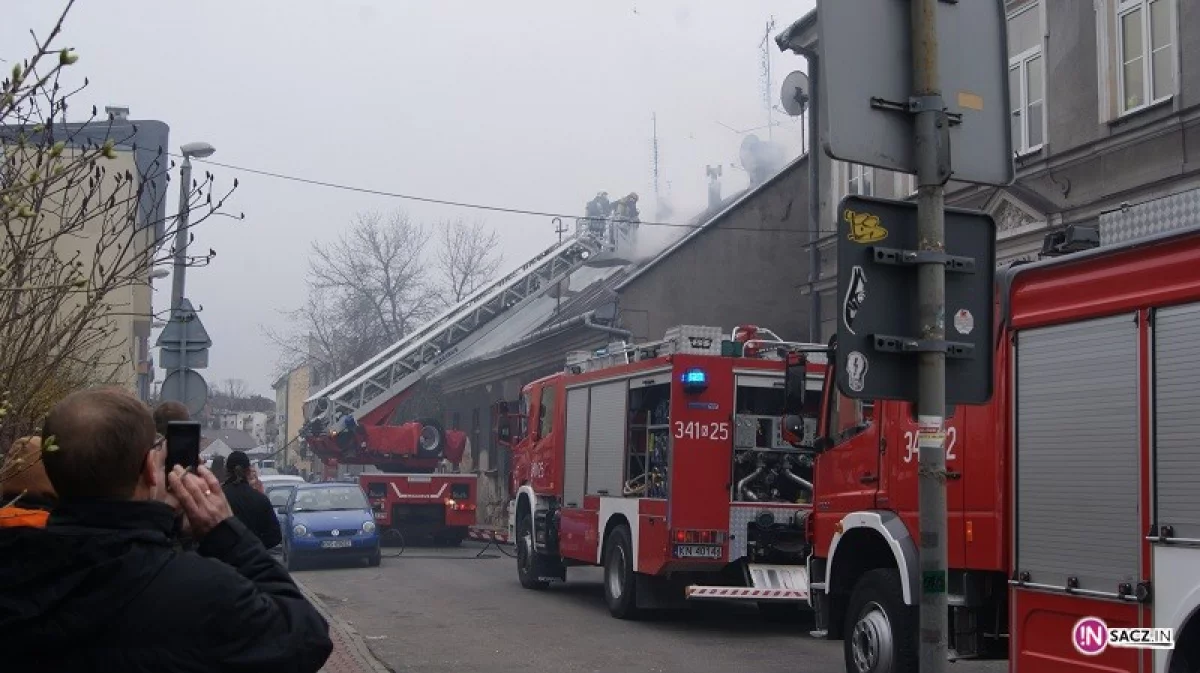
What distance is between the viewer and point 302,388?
95.2 meters

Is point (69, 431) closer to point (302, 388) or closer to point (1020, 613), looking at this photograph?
point (1020, 613)

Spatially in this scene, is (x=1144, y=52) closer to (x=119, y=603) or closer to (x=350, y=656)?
(x=350, y=656)

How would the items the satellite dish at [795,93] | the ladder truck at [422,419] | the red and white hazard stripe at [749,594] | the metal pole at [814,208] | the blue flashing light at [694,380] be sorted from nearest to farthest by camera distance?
the red and white hazard stripe at [749,594], the blue flashing light at [694,380], the metal pole at [814,208], the satellite dish at [795,93], the ladder truck at [422,419]

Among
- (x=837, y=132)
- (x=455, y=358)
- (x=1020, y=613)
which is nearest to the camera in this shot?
(x=837, y=132)

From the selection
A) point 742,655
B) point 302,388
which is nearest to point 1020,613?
point 742,655

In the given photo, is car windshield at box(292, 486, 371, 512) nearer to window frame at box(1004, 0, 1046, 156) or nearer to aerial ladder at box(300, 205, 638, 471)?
aerial ladder at box(300, 205, 638, 471)

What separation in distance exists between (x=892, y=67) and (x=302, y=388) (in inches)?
3675

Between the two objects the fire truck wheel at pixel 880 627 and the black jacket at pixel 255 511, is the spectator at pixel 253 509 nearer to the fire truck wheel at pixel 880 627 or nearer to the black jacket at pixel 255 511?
the black jacket at pixel 255 511

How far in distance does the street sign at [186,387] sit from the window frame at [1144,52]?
1064 centimetres

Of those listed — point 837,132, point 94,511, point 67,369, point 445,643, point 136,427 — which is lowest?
point 445,643

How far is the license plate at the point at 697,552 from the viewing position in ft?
43.8

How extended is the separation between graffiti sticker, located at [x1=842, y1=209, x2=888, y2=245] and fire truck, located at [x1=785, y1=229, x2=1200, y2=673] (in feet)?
6.75

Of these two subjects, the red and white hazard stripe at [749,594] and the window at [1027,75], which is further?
the window at [1027,75]

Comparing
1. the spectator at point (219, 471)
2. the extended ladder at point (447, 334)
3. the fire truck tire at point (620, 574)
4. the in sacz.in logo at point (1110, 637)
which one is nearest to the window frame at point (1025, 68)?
the fire truck tire at point (620, 574)
